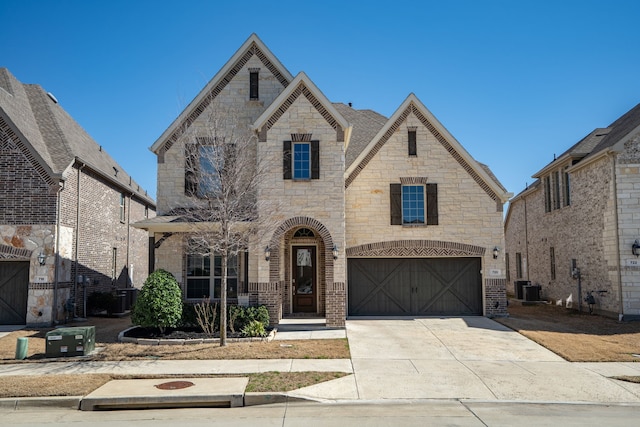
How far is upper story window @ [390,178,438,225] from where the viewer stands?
64.1 ft

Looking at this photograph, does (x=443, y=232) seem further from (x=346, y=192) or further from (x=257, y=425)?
(x=257, y=425)

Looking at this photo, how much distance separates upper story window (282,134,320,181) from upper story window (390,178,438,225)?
12.6ft

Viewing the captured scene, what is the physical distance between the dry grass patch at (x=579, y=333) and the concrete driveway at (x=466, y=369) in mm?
540

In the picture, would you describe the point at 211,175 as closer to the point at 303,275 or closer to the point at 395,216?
the point at 303,275

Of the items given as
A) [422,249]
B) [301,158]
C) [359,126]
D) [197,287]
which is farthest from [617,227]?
[197,287]

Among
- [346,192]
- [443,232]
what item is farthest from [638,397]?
[346,192]

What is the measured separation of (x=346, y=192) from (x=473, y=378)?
10238 millimetres

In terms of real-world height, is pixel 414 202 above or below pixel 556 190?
below

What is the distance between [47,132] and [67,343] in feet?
35.3

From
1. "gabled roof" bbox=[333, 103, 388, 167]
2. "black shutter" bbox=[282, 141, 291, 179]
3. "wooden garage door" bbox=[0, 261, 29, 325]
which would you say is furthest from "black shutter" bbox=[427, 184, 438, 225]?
"wooden garage door" bbox=[0, 261, 29, 325]

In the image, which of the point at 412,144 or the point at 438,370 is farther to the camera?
the point at 412,144

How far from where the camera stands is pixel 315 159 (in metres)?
17.2

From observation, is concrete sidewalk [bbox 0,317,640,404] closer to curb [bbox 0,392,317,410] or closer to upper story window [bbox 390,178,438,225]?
curb [bbox 0,392,317,410]

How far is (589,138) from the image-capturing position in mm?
23500
